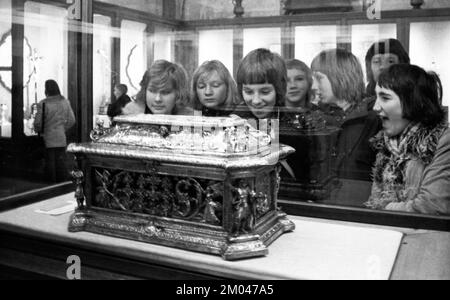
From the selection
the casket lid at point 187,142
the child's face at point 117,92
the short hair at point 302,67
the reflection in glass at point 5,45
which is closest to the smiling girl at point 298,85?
the short hair at point 302,67

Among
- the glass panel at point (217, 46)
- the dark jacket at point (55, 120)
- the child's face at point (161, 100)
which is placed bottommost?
the dark jacket at point (55, 120)

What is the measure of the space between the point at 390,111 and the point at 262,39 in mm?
500

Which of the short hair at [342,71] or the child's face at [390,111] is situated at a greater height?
the short hair at [342,71]

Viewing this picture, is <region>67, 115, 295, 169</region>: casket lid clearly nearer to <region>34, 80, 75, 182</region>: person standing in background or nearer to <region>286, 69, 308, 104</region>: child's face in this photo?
<region>286, 69, 308, 104</region>: child's face

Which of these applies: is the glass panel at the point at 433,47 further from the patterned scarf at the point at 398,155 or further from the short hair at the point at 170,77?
the short hair at the point at 170,77

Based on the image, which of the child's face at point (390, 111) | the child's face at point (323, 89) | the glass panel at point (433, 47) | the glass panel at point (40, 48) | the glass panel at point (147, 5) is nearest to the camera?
the glass panel at point (433, 47)

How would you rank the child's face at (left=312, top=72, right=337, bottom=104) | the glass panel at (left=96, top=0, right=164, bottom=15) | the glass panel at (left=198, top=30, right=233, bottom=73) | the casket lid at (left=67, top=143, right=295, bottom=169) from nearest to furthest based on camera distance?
the casket lid at (left=67, top=143, right=295, bottom=169) → the child's face at (left=312, top=72, right=337, bottom=104) → the glass panel at (left=198, top=30, right=233, bottom=73) → the glass panel at (left=96, top=0, right=164, bottom=15)

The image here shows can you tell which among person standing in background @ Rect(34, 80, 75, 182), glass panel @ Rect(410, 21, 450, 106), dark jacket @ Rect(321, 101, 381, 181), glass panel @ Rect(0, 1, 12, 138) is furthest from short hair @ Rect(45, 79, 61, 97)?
glass panel @ Rect(410, 21, 450, 106)

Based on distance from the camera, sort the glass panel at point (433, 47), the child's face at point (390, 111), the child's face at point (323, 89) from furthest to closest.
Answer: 1. the child's face at point (323, 89)
2. the child's face at point (390, 111)
3. the glass panel at point (433, 47)

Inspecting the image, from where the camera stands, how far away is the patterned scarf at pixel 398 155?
1.54 m

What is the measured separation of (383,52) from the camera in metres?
1.57

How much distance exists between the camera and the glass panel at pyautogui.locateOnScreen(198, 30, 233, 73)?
179 cm

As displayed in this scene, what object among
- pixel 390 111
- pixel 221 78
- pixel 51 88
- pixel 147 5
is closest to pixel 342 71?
pixel 390 111

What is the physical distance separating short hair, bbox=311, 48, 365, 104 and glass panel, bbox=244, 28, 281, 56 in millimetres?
149
